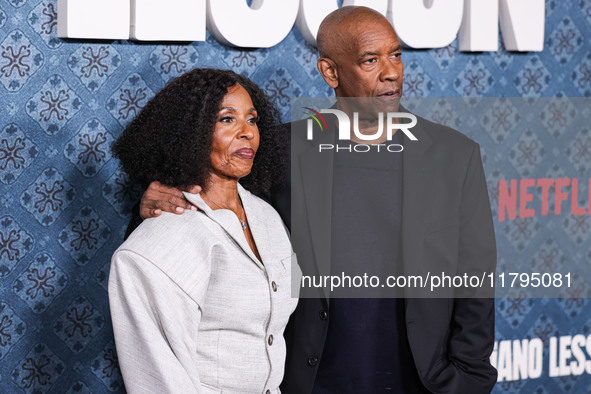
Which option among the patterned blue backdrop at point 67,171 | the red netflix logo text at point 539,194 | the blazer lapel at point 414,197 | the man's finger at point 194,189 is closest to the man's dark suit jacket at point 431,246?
the blazer lapel at point 414,197

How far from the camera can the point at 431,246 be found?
Answer: 97.3 inches

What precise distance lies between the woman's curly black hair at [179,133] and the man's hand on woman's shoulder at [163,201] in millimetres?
23

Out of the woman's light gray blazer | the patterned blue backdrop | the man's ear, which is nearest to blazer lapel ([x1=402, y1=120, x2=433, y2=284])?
the man's ear

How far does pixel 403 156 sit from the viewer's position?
2471 mm

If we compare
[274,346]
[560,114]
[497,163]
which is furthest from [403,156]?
[560,114]

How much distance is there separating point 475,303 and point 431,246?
0.27m

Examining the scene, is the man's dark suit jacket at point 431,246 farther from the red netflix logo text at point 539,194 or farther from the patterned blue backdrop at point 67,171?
the red netflix logo text at point 539,194

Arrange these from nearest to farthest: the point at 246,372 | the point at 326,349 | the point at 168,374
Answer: the point at 168,374
the point at 246,372
the point at 326,349

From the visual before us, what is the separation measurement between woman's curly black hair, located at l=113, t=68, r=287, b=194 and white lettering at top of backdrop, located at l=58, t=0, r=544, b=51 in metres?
0.69

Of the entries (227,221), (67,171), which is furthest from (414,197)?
(67,171)

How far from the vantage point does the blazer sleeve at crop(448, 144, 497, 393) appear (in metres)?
2.51

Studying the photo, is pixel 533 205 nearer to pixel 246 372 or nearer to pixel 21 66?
pixel 246 372

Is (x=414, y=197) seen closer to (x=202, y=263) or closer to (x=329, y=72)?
(x=329, y=72)

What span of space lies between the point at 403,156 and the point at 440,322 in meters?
0.56
